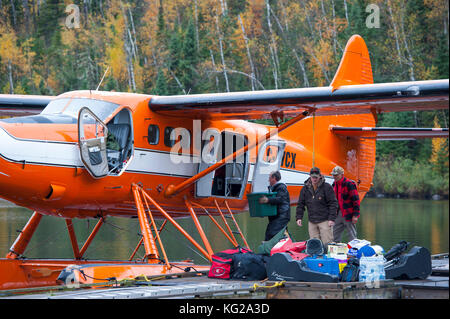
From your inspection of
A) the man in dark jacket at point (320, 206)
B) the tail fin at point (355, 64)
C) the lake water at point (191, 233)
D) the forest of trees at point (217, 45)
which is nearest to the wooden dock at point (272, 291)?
the man in dark jacket at point (320, 206)

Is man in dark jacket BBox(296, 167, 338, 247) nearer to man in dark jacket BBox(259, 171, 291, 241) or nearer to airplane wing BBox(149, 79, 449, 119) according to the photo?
man in dark jacket BBox(259, 171, 291, 241)

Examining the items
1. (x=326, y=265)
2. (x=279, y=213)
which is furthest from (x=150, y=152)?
(x=326, y=265)

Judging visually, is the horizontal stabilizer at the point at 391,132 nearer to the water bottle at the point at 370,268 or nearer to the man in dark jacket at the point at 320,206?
the man in dark jacket at the point at 320,206

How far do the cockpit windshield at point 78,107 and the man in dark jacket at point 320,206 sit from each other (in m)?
2.86

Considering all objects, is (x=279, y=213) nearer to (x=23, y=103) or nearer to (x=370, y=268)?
(x=370, y=268)

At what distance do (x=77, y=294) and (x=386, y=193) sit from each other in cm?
3060

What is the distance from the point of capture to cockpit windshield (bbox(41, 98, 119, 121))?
31.0 ft

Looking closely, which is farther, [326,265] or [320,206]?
[320,206]

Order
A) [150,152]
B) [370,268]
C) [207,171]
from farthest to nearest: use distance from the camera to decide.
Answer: [207,171]
[150,152]
[370,268]

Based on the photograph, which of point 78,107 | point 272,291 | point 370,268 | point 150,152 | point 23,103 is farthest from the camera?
point 23,103

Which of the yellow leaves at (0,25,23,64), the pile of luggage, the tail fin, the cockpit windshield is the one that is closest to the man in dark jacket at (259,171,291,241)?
the pile of luggage

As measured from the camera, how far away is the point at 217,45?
156 ft

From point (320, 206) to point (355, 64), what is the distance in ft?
15.0

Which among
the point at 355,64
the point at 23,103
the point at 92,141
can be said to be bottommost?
the point at 92,141
